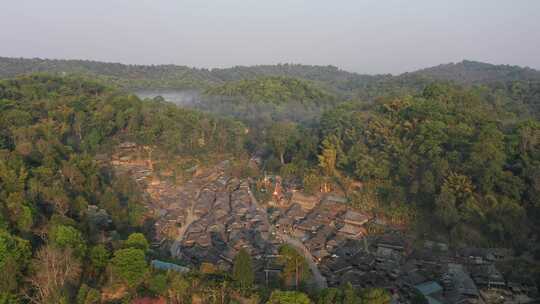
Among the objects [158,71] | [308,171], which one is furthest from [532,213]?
[158,71]

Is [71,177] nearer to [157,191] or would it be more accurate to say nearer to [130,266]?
[157,191]

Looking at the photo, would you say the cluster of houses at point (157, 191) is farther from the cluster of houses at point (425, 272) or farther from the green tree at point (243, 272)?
the cluster of houses at point (425, 272)

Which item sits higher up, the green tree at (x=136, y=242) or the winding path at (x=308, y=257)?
the green tree at (x=136, y=242)

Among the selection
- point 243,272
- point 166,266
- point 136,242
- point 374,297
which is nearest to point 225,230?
point 166,266

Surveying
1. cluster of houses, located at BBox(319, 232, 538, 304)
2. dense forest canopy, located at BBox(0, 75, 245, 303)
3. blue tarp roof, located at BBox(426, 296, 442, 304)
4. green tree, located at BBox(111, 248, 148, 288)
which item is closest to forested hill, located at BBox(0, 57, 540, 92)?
dense forest canopy, located at BBox(0, 75, 245, 303)

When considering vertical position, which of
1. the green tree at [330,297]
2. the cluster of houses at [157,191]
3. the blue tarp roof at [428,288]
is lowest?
the blue tarp roof at [428,288]

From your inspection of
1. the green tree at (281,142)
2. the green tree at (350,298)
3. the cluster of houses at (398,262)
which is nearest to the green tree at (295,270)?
the cluster of houses at (398,262)
